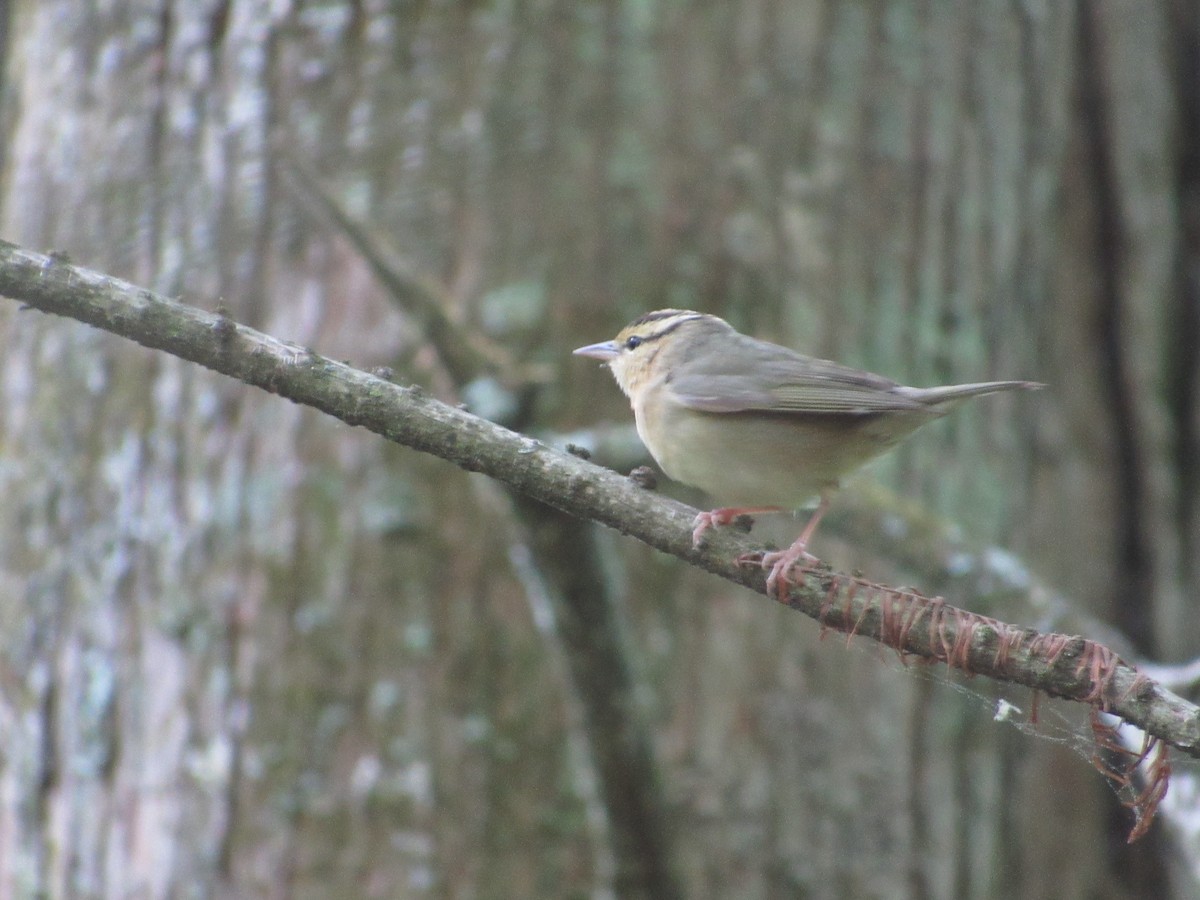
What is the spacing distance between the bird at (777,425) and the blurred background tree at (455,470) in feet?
3.01

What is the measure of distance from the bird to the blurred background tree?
3.01 feet

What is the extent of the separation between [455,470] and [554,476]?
84.0 inches

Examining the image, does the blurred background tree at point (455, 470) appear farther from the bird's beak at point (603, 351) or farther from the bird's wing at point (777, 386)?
the bird's wing at point (777, 386)

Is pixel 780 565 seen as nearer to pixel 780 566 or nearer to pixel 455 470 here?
pixel 780 566

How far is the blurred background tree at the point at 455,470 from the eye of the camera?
14.1ft

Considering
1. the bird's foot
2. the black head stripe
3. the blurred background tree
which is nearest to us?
the bird's foot

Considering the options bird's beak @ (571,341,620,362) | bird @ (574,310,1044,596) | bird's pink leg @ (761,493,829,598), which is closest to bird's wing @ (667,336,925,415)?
bird @ (574,310,1044,596)

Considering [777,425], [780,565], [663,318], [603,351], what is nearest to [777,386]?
[777,425]

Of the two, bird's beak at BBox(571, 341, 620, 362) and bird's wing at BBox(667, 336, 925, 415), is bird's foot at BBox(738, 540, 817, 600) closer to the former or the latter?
bird's wing at BBox(667, 336, 925, 415)

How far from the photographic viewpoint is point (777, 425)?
3.41 meters

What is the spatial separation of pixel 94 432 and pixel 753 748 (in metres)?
2.72

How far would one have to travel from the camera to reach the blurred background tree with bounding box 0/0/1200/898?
14.1 ft

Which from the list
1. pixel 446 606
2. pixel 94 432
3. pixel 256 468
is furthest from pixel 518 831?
pixel 94 432

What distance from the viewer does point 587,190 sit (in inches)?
181
